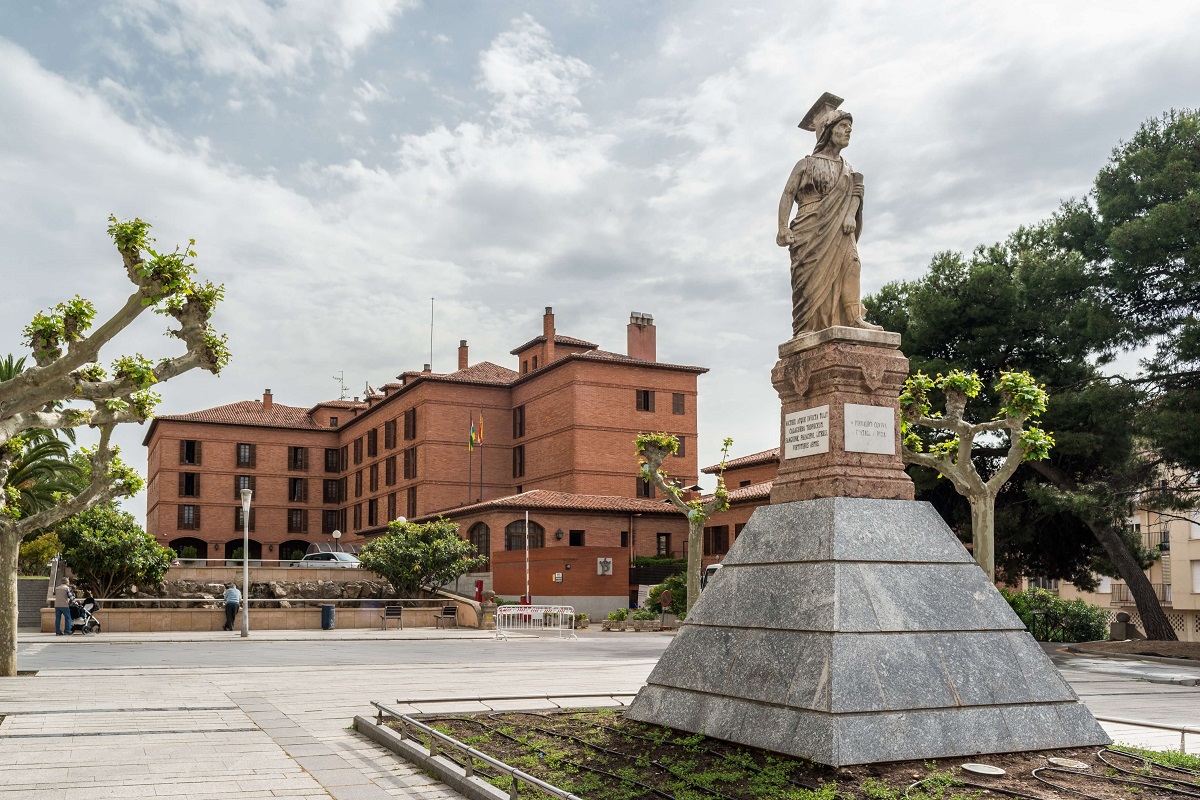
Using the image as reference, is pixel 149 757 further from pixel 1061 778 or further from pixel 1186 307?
pixel 1186 307

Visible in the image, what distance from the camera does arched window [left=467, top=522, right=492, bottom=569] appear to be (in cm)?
4503

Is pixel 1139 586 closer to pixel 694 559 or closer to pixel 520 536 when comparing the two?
pixel 694 559

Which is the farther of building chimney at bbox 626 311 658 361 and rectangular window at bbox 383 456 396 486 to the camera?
rectangular window at bbox 383 456 396 486

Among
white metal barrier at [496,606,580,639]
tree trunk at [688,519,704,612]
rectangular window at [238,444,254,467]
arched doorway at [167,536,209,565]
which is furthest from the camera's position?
rectangular window at [238,444,254,467]

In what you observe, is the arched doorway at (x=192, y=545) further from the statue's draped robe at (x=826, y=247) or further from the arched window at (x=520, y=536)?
the statue's draped robe at (x=826, y=247)

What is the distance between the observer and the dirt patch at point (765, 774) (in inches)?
265

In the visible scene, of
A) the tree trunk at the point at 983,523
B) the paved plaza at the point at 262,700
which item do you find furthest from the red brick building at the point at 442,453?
the tree trunk at the point at 983,523

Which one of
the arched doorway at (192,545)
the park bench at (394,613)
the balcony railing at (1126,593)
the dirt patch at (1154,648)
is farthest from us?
the arched doorway at (192,545)

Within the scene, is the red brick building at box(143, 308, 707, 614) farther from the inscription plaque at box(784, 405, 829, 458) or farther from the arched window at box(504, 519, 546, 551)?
the inscription plaque at box(784, 405, 829, 458)

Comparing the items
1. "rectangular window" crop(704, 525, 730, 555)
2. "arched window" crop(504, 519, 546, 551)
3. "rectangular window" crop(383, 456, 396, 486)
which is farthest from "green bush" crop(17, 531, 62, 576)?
"rectangular window" crop(704, 525, 730, 555)

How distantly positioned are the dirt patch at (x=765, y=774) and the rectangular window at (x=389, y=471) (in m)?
53.9

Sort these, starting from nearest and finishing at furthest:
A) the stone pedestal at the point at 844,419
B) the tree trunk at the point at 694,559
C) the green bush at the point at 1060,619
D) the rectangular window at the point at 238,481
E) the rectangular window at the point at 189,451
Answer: the stone pedestal at the point at 844,419 < the tree trunk at the point at 694,559 < the green bush at the point at 1060,619 < the rectangular window at the point at 189,451 < the rectangular window at the point at 238,481

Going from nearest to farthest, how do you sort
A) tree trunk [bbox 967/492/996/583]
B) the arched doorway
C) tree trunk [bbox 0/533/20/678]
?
tree trunk [bbox 0/533/20/678] → tree trunk [bbox 967/492/996/583] → the arched doorway

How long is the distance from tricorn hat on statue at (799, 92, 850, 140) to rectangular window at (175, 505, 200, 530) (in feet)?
226
